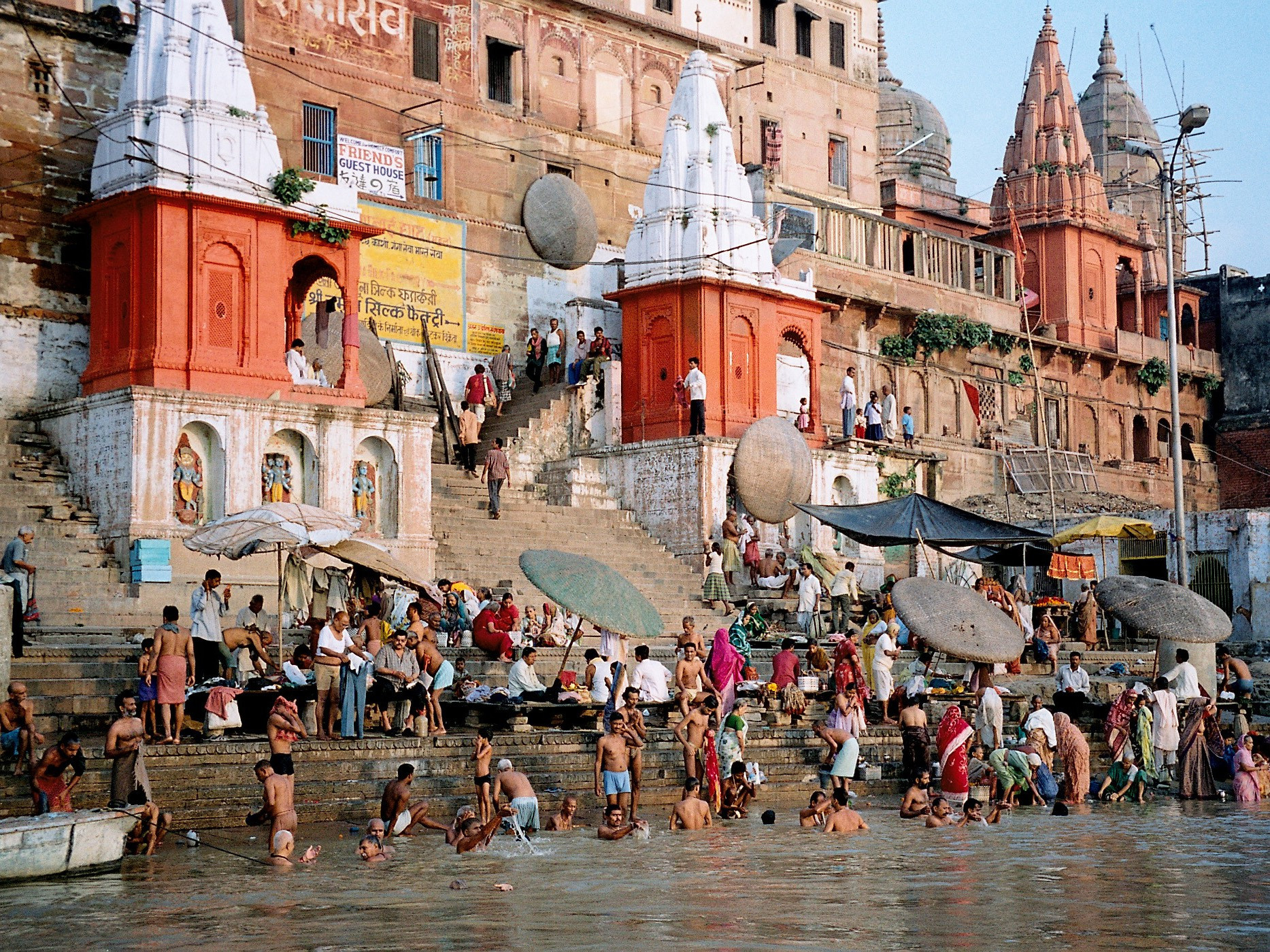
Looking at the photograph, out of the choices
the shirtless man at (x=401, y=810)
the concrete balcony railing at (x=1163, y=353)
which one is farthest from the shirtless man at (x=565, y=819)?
the concrete balcony railing at (x=1163, y=353)

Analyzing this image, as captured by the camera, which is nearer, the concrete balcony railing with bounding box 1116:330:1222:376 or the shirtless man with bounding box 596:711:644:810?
the shirtless man with bounding box 596:711:644:810

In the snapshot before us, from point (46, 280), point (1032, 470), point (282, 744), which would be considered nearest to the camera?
point (282, 744)

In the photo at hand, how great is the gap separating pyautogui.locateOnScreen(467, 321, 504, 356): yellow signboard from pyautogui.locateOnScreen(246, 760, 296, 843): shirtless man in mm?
15452

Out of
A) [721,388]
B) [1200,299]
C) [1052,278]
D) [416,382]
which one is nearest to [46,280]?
[416,382]

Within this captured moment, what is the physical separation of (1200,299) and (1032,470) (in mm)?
11248

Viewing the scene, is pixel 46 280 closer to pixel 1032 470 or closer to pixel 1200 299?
pixel 1032 470

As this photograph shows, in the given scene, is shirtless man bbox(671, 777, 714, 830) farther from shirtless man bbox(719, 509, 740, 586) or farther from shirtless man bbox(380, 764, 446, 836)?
shirtless man bbox(719, 509, 740, 586)

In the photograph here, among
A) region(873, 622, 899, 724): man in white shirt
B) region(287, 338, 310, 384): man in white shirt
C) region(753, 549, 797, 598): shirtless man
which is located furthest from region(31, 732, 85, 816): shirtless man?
region(753, 549, 797, 598): shirtless man

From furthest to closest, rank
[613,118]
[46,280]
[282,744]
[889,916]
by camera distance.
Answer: [613,118] → [46,280] → [282,744] → [889,916]

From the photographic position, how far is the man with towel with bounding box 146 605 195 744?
14023 millimetres

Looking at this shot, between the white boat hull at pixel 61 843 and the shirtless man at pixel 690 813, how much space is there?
4.47 meters

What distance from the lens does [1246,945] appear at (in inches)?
368

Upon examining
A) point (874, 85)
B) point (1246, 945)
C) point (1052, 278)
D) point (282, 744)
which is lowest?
point (1246, 945)

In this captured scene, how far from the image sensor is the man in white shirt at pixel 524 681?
16.4 m
